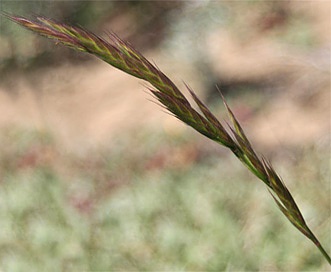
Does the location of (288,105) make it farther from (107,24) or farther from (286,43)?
(107,24)

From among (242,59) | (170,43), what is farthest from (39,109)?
(242,59)

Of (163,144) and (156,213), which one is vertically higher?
(163,144)

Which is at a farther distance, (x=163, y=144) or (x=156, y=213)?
(x=163, y=144)

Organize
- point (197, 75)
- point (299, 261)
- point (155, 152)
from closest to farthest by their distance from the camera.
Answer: point (299, 261), point (155, 152), point (197, 75)

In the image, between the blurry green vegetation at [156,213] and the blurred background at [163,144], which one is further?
the blurred background at [163,144]

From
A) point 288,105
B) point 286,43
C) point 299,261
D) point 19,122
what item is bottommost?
point 299,261

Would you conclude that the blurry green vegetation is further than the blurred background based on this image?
No
